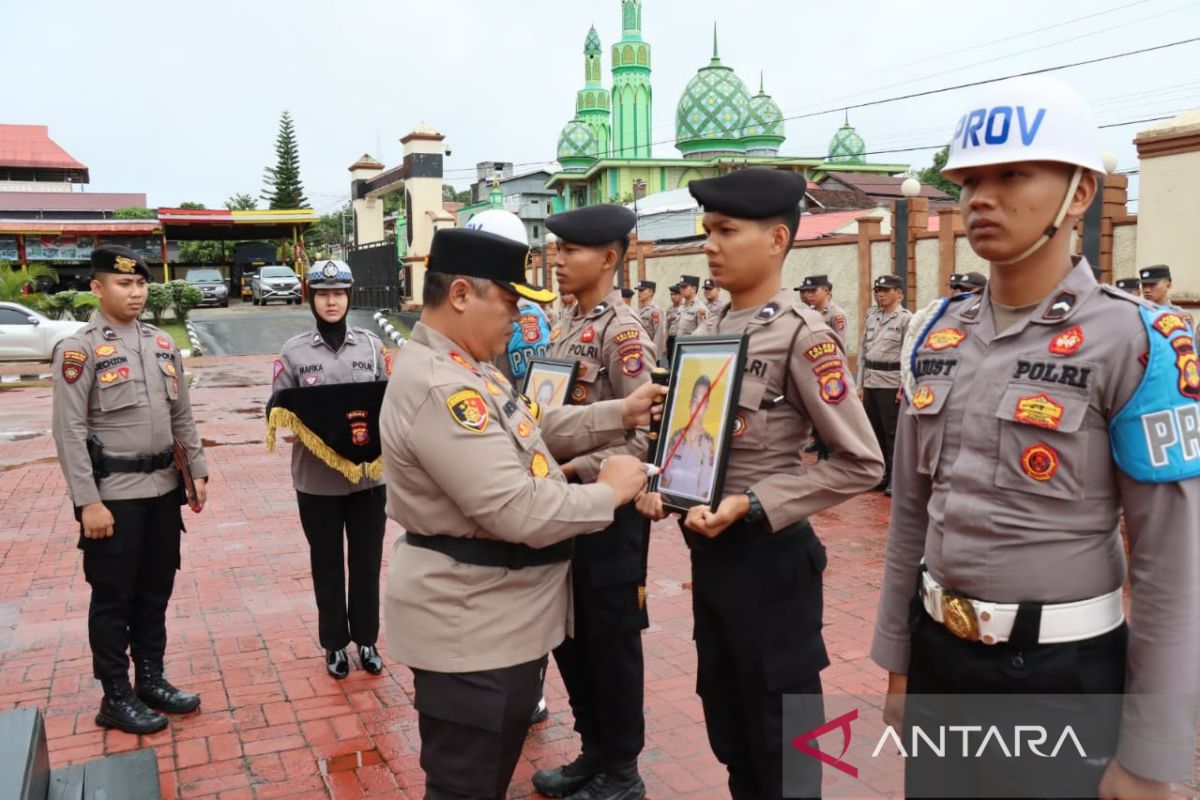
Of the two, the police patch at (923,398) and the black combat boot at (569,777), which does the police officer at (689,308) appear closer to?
the black combat boot at (569,777)

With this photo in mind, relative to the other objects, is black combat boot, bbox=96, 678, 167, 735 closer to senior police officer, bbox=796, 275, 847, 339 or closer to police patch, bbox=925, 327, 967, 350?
police patch, bbox=925, 327, 967, 350

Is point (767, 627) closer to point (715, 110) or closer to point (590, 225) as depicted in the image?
point (590, 225)

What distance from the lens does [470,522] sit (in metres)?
2.25

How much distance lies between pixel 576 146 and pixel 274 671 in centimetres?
4400

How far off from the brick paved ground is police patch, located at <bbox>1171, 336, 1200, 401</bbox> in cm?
232

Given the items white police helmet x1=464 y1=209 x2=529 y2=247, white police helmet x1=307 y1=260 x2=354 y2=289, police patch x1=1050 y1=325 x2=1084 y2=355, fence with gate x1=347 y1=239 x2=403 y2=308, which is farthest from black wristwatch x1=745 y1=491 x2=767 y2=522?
fence with gate x1=347 y1=239 x2=403 y2=308

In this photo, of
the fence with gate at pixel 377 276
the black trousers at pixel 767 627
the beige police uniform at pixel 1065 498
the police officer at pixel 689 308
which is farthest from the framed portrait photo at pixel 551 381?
the fence with gate at pixel 377 276

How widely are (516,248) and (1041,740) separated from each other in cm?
159

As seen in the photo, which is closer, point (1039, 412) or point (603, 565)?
point (1039, 412)

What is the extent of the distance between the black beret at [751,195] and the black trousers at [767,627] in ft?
2.91

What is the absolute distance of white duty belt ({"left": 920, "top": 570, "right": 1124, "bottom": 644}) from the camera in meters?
1.76

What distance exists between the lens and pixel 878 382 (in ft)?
28.8

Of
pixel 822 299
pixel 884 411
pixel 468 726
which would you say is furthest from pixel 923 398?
pixel 822 299

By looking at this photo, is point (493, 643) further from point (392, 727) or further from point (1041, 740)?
point (392, 727)
